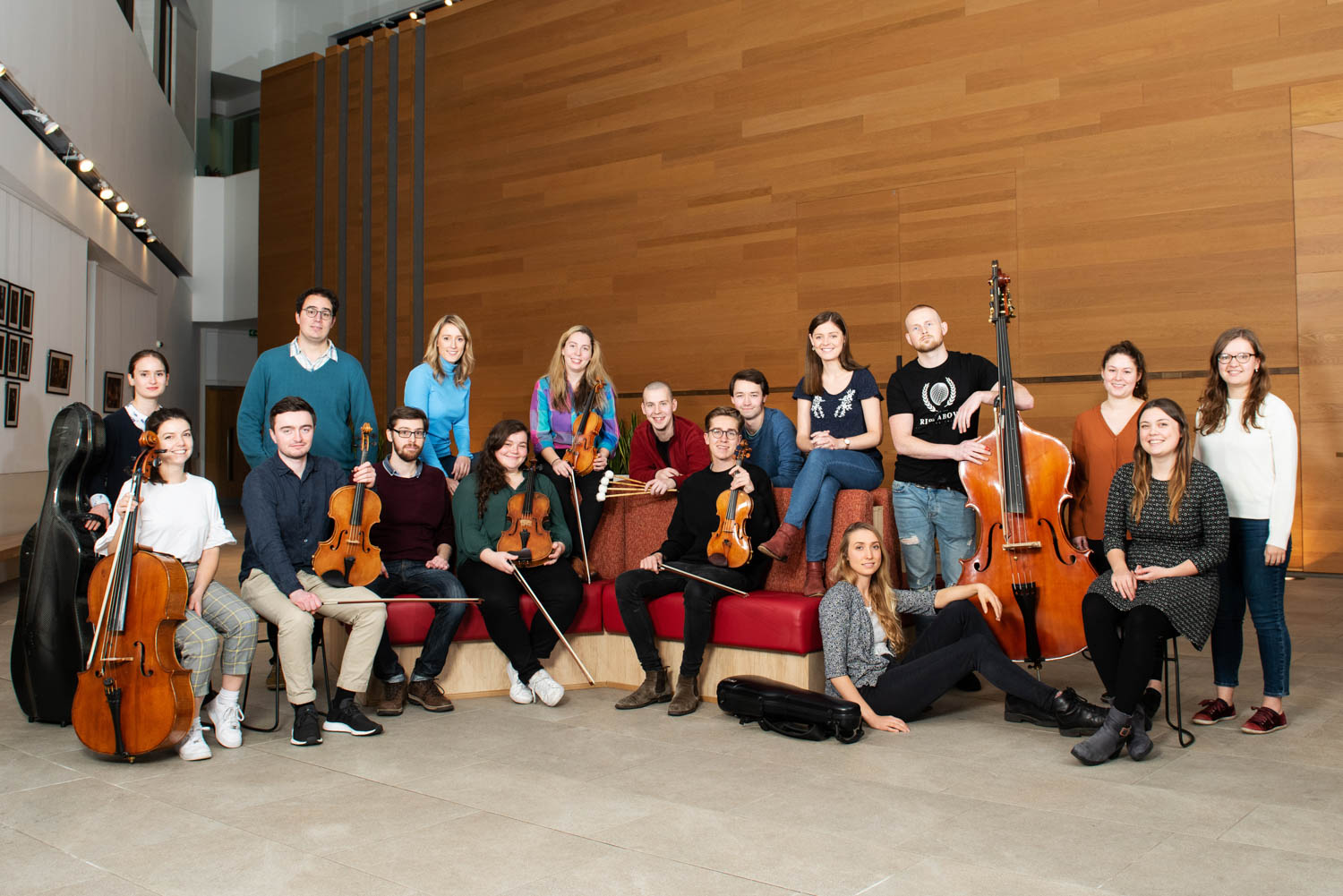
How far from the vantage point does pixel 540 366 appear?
9.03 meters

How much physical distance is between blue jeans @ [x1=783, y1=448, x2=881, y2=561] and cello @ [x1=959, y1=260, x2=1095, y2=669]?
531 mm

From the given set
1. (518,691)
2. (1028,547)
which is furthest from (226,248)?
(1028,547)

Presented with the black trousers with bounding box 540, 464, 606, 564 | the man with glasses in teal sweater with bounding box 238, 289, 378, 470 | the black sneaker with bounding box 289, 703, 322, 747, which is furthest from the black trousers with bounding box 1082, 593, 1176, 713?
the man with glasses in teal sweater with bounding box 238, 289, 378, 470

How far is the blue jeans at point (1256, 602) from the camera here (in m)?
3.23

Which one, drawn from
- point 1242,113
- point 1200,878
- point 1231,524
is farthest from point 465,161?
point 1200,878

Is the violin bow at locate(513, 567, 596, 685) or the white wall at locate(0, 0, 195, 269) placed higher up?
the white wall at locate(0, 0, 195, 269)

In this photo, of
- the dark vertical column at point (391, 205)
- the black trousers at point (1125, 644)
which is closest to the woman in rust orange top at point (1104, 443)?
the black trousers at point (1125, 644)

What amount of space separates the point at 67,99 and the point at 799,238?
5.14 metres

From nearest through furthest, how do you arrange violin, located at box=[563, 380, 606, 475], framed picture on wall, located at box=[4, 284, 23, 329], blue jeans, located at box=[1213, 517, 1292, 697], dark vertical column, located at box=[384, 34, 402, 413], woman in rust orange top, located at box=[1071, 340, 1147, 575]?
blue jeans, located at box=[1213, 517, 1292, 697] < woman in rust orange top, located at box=[1071, 340, 1147, 575] < violin, located at box=[563, 380, 606, 475] < framed picture on wall, located at box=[4, 284, 23, 329] < dark vertical column, located at box=[384, 34, 402, 413]

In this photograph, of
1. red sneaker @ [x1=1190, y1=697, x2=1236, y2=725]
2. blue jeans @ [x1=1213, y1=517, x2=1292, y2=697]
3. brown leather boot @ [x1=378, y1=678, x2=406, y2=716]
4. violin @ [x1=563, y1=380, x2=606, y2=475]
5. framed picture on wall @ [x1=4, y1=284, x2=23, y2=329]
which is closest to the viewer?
blue jeans @ [x1=1213, y1=517, x2=1292, y2=697]

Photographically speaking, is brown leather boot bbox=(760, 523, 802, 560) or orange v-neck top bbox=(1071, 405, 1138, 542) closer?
orange v-neck top bbox=(1071, 405, 1138, 542)

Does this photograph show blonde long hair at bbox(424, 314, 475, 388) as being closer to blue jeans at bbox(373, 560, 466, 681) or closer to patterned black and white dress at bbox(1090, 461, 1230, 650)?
blue jeans at bbox(373, 560, 466, 681)

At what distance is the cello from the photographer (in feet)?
10.5

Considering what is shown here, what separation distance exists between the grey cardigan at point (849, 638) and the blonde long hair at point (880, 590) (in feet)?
0.13
